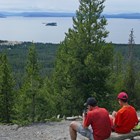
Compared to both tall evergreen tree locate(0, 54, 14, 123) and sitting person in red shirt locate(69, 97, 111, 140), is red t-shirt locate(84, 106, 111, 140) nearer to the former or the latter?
sitting person in red shirt locate(69, 97, 111, 140)

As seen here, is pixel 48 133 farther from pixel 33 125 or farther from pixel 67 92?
pixel 67 92

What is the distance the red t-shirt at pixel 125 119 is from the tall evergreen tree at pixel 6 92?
26.9 metres

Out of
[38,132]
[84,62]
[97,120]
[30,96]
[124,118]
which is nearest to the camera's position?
[97,120]

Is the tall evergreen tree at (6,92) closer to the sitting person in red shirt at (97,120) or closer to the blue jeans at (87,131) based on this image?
the blue jeans at (87,131)

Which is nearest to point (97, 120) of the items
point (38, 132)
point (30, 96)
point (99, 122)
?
point (99, 122)

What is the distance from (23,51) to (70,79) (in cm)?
16189

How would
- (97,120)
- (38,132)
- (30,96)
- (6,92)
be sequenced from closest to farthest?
(97,120), (38,132), (30,96), (6,92)

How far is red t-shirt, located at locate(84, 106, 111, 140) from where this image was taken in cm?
971

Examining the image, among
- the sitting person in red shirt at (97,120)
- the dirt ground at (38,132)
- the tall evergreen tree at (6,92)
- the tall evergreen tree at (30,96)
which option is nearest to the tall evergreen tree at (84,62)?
the tall evergreen tree at (30,96)

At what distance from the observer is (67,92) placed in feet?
85.6

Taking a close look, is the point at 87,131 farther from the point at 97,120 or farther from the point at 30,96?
the point at 30,96

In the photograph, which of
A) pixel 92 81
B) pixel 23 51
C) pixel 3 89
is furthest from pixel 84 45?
pixel 23 51

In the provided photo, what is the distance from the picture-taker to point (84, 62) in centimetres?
2533

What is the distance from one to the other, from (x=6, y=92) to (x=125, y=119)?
2781cm
